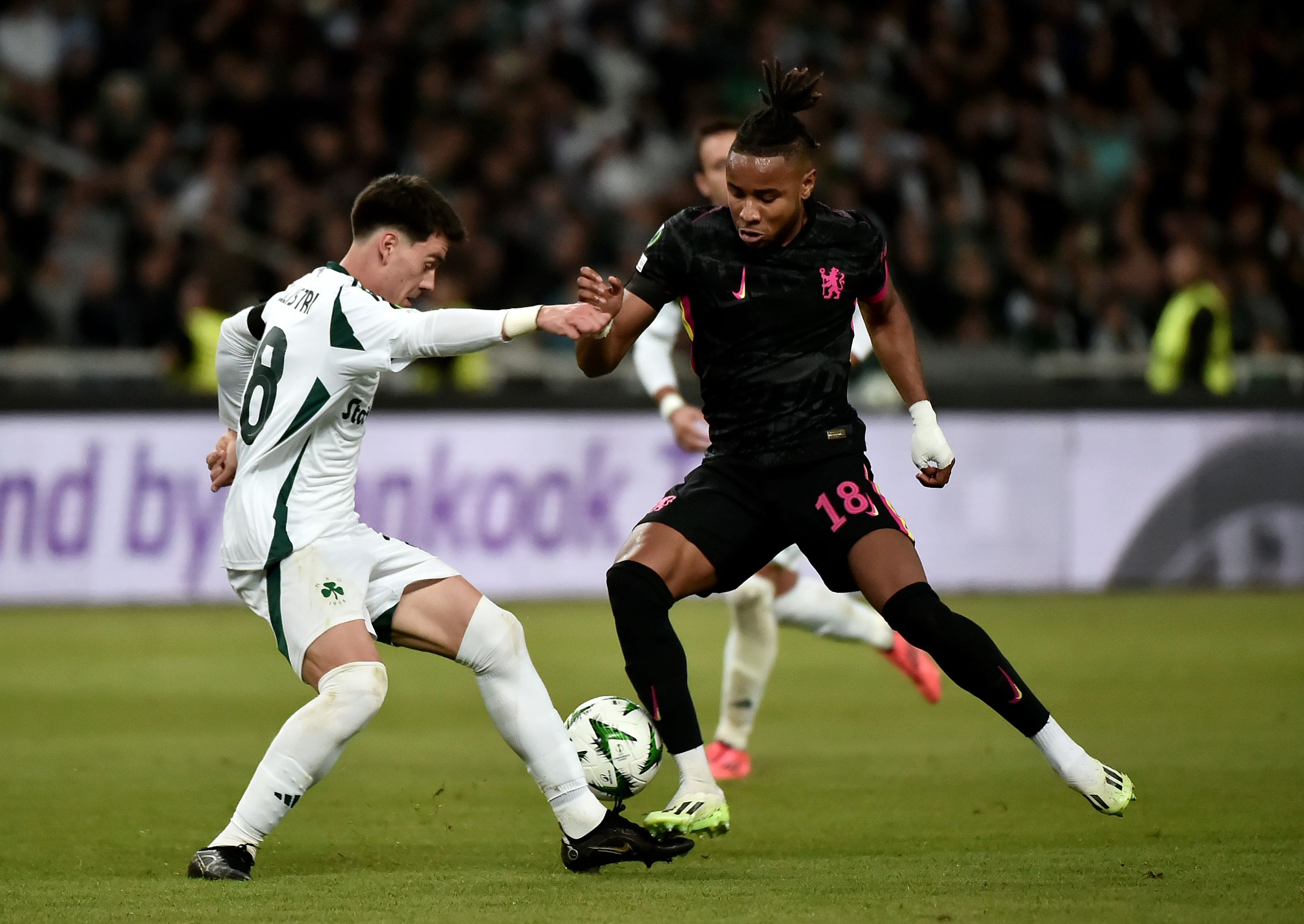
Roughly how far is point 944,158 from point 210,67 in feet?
22.3

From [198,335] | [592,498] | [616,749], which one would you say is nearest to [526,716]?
[616,749]

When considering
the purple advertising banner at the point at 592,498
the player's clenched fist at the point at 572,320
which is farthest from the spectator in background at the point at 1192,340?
the player's clenched fist at the point at 572,320

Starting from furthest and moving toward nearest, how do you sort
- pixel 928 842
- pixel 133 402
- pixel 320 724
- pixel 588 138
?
pixel 588 138 < pixel 133 402 < pixel 928 842 < pixel 320 724

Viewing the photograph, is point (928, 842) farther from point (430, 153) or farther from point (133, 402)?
point (430, 153)

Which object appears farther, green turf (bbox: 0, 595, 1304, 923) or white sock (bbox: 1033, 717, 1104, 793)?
white sock (bbox: 1033, 717, 1104, 793)

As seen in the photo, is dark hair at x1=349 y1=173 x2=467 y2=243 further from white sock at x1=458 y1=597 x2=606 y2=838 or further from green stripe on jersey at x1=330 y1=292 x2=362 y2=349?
white sock at x1=458 y1=597 x2=606 y2=838

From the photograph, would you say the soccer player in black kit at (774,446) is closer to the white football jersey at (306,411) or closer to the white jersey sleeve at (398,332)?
the white jersey sleeve at (398,332)

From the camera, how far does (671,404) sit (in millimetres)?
7574

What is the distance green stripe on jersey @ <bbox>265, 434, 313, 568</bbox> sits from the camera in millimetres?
5285

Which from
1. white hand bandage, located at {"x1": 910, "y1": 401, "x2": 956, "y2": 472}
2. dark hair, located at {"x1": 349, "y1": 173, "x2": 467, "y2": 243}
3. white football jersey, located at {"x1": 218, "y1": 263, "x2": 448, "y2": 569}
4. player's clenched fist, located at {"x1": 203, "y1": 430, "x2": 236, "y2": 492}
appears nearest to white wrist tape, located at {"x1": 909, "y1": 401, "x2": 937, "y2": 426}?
white hand bandage, located at {"x1": 910, "y1": 401, "x2": 956, "y2": 472}

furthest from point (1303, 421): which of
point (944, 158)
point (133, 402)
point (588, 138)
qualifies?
point (133, 402)

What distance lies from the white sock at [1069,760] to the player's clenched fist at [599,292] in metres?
1.80

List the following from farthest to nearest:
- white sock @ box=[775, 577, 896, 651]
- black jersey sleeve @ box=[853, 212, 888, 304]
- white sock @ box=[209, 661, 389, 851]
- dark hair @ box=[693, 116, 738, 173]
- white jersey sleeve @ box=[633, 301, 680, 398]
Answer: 1. white sock @ box=[775, 577, 896, 651]
2. white jersey sleeve @ box=[633, 301, 680, 398]
3. dark hair @ box=[693, 116, 738, 173]
4. black jersey sleeve @ box=[853, 212, 888, 304]
5. white sock @ box=[209, 661, 389, 851]

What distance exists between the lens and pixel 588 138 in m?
16.9
